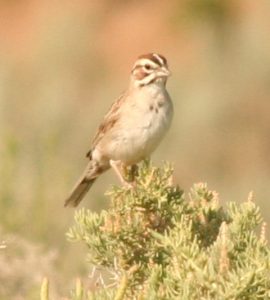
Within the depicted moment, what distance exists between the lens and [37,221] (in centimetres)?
727

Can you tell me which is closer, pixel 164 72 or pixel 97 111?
pixel 164 72

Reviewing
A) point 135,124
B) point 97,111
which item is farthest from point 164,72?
point 97,111

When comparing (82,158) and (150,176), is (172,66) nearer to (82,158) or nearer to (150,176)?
(82,158)

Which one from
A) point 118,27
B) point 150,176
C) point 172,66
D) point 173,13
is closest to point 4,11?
point 118,27

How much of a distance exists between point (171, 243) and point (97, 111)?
832 centimetres

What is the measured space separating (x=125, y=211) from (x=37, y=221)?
264cm

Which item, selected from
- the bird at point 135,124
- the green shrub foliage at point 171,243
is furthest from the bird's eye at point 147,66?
the green shrub foliage at point 171,243

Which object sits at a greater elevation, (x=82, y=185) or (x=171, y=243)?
(x=82, y=185)

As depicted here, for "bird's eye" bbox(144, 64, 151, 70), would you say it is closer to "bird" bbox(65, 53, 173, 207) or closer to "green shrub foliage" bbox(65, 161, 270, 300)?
"bird" bbox(65, 53, 173, 207)

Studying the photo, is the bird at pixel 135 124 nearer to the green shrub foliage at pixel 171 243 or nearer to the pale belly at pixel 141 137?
the pale belly at pixel 141 137

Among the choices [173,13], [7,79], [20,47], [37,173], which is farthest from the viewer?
[173,13]

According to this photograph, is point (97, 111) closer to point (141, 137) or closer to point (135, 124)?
point (135, 124)

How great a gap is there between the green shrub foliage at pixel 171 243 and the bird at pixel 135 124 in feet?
5.88

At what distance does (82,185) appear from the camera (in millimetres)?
7605
